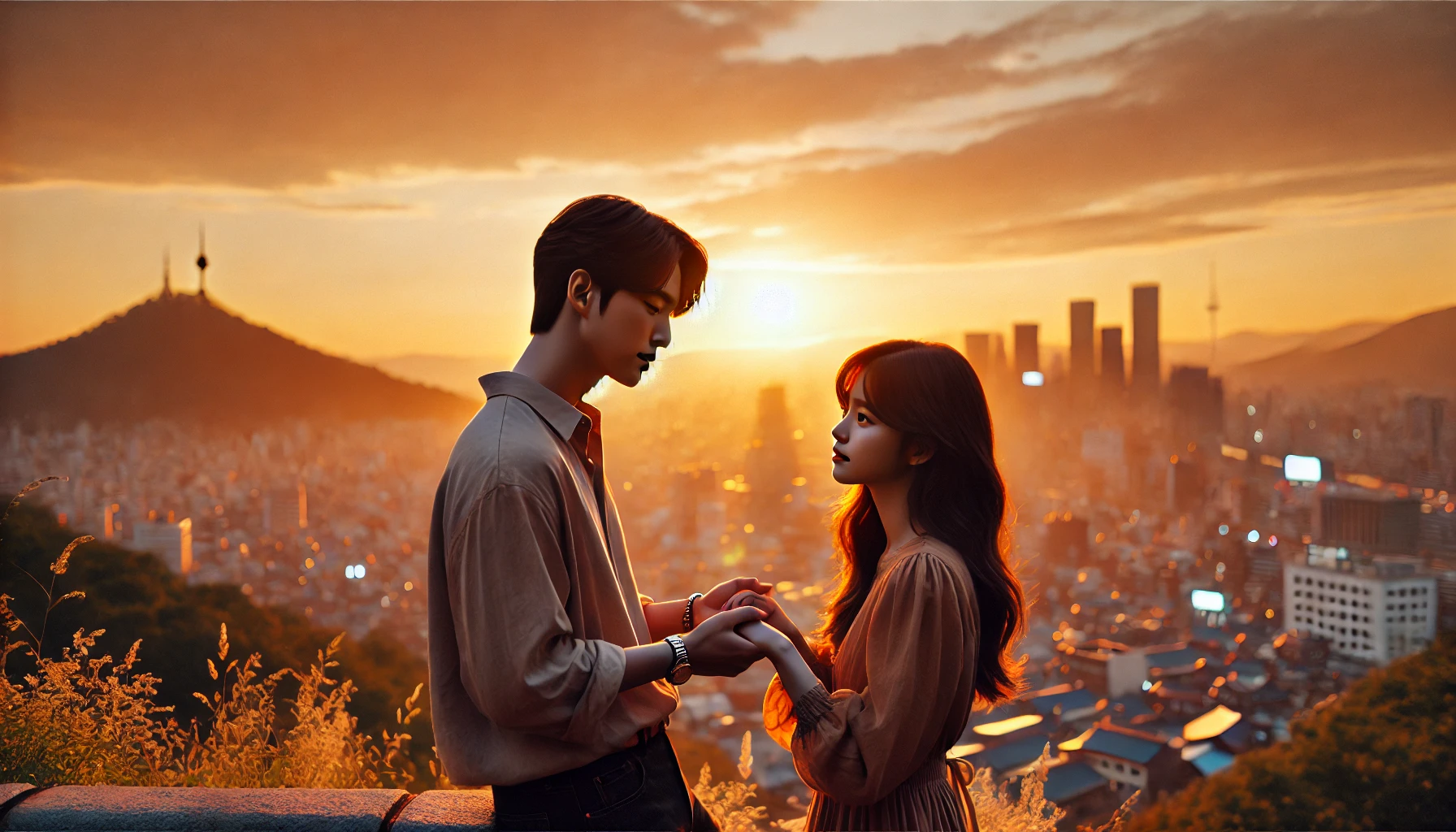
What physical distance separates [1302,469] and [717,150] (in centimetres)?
442

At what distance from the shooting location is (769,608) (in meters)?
1.61

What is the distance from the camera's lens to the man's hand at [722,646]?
1349 millimetres

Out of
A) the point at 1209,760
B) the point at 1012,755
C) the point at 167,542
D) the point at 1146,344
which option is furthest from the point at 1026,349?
the point at 167,542

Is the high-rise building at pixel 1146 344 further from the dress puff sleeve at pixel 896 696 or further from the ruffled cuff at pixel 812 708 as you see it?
the ruffled cuff at pixel 812 708

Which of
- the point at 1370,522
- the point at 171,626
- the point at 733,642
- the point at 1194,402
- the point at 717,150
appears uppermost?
the point at 717,150

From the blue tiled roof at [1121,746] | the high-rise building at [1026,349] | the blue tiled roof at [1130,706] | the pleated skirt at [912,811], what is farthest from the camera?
the high-rise building at [1026,349]

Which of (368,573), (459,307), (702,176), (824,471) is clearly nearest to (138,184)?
(459,307)

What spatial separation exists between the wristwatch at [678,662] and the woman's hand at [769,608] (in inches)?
9.7

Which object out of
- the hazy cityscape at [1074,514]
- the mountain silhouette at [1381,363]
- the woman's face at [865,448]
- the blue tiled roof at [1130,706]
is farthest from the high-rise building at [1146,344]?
the woman's face at [865,448]

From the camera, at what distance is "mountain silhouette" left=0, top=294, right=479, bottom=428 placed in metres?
5.23

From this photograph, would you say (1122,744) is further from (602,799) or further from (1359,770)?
(602,799)

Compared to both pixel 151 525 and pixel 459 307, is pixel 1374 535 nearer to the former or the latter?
pixel 459 307

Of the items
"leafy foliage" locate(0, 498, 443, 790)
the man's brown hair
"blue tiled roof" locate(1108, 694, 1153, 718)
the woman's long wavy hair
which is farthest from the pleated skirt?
"blue tiled roof" locate(1108, 694, 1153, 718)

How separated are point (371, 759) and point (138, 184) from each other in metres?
3.85
